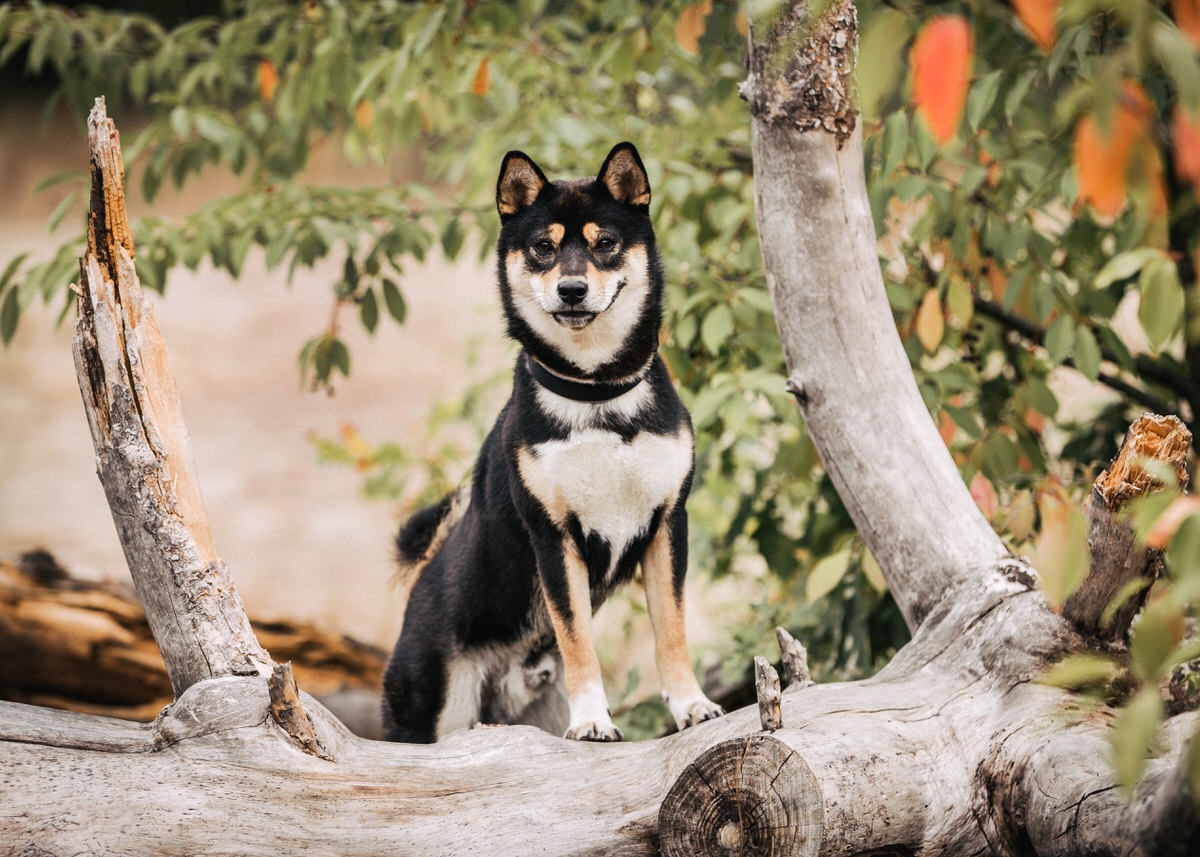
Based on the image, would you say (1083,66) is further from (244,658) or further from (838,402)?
(244,658)

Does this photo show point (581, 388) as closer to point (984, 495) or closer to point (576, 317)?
point (576, 317)

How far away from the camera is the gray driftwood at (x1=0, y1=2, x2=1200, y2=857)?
1.84 meters

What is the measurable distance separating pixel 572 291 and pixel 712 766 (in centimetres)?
107

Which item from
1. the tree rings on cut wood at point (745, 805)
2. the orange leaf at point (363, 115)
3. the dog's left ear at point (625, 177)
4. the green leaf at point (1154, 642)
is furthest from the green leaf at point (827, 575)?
the orange leaf at point (363, 115)

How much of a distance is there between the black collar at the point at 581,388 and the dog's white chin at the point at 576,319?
0.40 feet

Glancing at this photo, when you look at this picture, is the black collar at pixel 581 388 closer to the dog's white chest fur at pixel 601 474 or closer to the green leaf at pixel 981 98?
the dog's white chest fur at pixel 601 474

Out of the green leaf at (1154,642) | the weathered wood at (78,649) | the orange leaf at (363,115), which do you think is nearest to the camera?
the green leaf at (1154,642)

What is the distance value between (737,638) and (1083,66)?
2.25m

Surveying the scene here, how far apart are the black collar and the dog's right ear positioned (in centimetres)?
43

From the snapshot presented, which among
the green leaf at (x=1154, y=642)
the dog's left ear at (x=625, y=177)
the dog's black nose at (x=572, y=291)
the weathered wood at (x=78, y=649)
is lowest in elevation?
the weathered wood at (x=78, y=649)

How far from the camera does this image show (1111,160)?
0.82m

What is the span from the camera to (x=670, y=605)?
2459 millimetres

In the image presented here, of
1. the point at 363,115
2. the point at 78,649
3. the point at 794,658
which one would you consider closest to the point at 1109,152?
the point at 794,658

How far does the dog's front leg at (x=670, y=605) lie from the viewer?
2.41 meters
